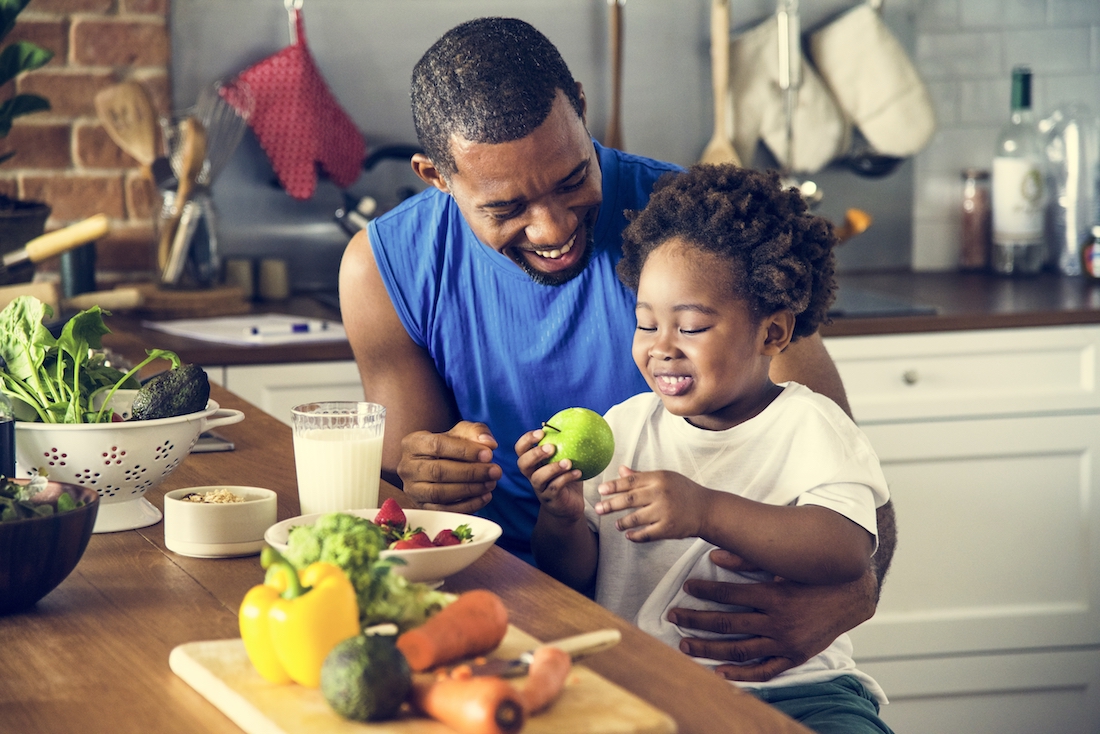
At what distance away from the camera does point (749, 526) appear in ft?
4.42

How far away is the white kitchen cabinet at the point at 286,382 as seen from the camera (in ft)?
8.11

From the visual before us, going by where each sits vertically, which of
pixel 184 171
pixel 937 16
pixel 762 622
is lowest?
pixel 762 622

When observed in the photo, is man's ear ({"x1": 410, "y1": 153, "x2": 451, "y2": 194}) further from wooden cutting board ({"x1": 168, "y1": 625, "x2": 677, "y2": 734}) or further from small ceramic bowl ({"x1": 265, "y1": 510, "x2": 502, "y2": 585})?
wooden cutting board ({"x1": 168, "y1": 625, "x2": 677, "y2": 734})

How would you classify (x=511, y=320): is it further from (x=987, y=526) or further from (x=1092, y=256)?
(x=1092, y=256)

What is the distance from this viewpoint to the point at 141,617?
1059mm

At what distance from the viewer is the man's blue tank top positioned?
177 centimetres

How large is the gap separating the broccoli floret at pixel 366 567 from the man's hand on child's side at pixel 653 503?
0.34 m

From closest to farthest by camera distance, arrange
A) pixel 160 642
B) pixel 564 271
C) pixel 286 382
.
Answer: pixel 160 642 < pixel 564 271 < pixel 286 382

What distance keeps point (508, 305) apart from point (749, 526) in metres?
0.59

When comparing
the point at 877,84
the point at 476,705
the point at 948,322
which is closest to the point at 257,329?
the point at 948,322

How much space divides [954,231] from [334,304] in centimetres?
169

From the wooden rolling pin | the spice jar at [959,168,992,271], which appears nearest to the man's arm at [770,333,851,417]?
the wooden rolling pin

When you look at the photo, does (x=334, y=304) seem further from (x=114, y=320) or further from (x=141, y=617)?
(x=141, y=617)

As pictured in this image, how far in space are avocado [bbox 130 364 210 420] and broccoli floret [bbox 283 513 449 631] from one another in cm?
36
